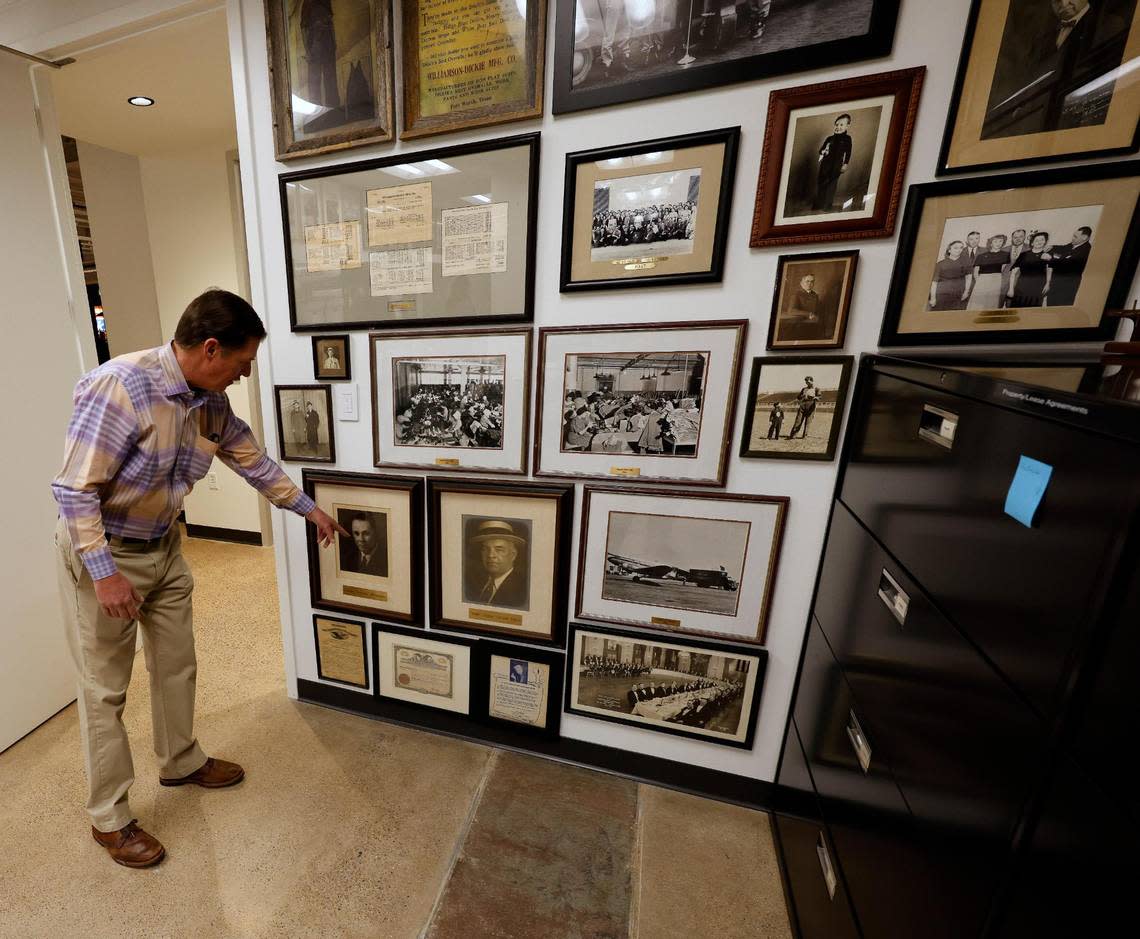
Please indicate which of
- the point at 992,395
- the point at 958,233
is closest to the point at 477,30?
the point at 958,233

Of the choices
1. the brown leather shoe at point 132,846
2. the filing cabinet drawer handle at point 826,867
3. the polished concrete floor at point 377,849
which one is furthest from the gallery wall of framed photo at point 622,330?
the brown leather shoe at point 132,846

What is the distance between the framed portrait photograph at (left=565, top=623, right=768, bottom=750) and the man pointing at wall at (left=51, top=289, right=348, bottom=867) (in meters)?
1.30

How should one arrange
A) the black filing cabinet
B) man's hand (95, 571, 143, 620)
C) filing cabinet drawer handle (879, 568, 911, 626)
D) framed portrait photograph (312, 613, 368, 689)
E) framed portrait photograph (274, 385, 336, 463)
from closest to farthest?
1. the black filing cabinet
2. filing cabinet drawer handle (879, 568, 911, 626)
3. man's hand (95, 571, 143, 620)
4. framed portrait photograph (274, 385, 336, 463)
5. framed portrait photograph (312, 613, 368, 689)

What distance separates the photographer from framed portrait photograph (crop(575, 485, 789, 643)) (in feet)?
4.54

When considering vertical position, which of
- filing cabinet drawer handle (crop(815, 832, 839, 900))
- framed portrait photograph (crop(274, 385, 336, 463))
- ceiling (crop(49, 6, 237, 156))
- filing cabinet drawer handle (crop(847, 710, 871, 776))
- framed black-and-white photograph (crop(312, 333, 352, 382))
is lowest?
filing cabinet drawer handle (crop(815, 832, 839, 900))

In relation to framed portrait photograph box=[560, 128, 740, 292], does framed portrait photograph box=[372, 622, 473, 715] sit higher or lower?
lower

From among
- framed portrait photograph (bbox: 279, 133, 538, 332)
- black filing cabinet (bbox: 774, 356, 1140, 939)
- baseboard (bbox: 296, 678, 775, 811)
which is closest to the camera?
black filing cabinet (bbox: 774, 356, 1140, 939)

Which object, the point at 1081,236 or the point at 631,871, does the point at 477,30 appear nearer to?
the point at 1081,236

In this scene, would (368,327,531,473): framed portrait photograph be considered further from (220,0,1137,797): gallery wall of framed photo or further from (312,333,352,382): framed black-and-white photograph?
(312,333,352,382): framed black-and-white photograph

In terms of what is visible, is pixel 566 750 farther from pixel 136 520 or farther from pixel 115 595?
pixel 136 520

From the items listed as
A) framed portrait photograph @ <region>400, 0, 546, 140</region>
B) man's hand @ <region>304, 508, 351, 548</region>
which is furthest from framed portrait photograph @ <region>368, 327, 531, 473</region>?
framed portrait photograph @ <region>400, 0, 546, 140</region>

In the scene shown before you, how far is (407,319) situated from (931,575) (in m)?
1.55

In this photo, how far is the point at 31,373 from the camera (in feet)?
5.65

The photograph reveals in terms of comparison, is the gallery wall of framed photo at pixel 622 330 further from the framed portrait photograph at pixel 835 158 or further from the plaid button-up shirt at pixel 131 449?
the plaid button-up shirt at pixel 131 449
